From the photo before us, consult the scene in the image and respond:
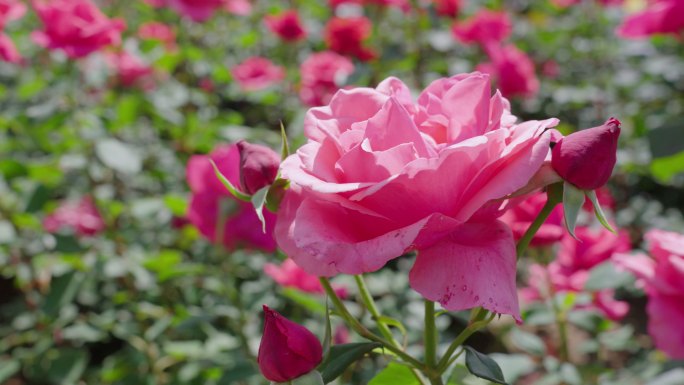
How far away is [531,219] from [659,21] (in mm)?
650

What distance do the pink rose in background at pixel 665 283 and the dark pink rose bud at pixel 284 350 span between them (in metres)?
0.42

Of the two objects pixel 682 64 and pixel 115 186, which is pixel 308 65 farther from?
pixel 682 64

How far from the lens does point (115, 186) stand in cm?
200

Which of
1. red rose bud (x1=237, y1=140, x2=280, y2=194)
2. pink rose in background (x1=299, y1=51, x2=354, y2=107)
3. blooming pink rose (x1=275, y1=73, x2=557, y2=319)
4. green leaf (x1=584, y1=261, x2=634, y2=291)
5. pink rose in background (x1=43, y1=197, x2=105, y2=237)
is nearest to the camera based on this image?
blooming pink rose (x1=275, y1=73, x2=557, y2=319)

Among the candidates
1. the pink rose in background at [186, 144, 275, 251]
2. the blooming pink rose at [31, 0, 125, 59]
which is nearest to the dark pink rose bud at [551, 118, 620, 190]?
the pink rose in background at [186, 144, 275, 251]

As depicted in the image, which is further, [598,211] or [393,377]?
[393,377]

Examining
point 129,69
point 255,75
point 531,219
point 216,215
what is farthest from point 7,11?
point 531,219

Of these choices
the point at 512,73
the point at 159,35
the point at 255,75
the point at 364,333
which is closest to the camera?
the point at 364,333

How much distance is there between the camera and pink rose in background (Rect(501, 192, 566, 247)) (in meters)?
0.74

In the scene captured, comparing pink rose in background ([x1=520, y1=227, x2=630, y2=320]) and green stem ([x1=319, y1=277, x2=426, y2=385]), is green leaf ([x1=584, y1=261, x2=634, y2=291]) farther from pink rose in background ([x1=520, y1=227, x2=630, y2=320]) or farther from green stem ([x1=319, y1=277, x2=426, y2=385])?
green stem ([x1=319, y1=277, x2=426, y2=385])

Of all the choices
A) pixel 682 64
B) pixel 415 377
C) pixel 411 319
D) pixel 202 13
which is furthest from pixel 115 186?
pixel 682 64

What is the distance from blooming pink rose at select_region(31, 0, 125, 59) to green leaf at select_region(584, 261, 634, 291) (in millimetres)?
1179

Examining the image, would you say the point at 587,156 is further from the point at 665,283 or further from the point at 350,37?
the point at 350,37

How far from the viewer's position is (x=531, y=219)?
2.73ft
